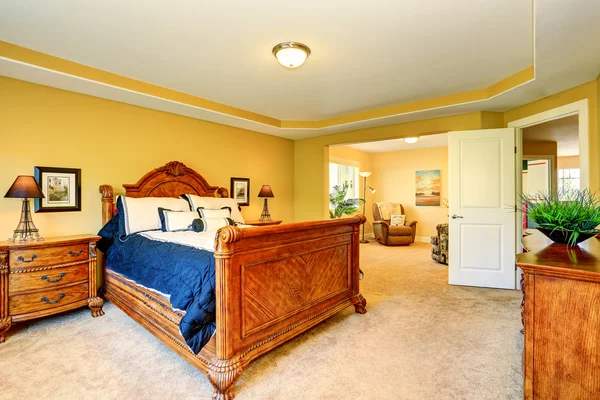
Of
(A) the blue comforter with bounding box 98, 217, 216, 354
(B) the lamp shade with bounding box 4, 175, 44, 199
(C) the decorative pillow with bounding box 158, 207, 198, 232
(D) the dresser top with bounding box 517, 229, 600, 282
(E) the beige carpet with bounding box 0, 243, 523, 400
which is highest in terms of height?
(B) the lamp shade with bounding box 4, 175, 44, 199

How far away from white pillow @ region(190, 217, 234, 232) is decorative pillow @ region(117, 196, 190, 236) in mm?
479

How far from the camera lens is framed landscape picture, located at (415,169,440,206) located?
24.9 ft

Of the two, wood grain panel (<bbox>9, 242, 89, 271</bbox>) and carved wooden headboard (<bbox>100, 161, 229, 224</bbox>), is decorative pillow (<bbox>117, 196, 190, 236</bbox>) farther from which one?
wood grain panel (<bbox>9, 242, 89, 271</bbox>)

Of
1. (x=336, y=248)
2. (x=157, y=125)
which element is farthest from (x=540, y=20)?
(x=157, y=125)

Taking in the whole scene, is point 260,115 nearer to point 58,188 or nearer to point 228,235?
point 58,188

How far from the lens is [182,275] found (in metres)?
1.97

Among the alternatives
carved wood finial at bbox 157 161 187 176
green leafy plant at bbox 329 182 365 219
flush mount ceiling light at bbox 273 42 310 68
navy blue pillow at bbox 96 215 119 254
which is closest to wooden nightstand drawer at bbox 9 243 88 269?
navy blue pillow at bbox 96 215 119 254

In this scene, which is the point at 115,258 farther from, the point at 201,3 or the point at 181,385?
the point at 201,3

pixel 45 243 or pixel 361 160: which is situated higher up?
pixel 361 160

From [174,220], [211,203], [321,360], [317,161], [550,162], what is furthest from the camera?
[550,162]

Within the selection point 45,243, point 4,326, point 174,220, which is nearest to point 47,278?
point 45,243

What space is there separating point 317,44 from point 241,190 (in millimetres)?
2872

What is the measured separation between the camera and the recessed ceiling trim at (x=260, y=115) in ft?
8.62

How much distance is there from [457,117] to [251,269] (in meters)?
3.65
